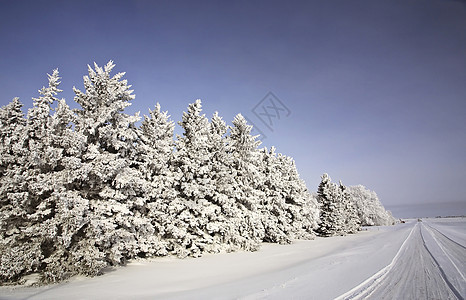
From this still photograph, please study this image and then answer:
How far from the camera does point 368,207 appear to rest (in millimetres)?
91875

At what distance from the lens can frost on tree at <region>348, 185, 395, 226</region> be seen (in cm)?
8938

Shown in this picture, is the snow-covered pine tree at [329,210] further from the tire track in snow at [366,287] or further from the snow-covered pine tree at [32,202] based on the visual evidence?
the snow-covered pine tree at [32,202]

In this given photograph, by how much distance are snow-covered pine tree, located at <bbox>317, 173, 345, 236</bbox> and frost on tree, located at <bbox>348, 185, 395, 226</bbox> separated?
170ft

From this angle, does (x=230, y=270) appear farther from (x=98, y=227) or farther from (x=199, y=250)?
(x=98, y=227)

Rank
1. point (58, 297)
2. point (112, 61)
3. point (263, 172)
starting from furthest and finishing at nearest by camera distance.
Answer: point (263, 172)
point (112, 61)
point (58, 297)

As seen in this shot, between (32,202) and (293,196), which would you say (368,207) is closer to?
(293,196)

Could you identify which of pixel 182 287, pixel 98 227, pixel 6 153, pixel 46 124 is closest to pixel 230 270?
pixel 182 287

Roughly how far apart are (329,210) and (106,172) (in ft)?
134

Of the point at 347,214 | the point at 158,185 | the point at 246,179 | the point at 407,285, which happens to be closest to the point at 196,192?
the point at 158,185

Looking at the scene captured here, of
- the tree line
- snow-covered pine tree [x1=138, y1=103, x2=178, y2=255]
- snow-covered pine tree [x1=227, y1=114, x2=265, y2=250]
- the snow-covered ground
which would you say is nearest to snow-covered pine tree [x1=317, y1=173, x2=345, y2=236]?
snow-covered pine tree [x1=227, y1=114, x2=265, y2=250]

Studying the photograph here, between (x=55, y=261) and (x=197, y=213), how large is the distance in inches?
407

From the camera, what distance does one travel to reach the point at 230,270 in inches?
532

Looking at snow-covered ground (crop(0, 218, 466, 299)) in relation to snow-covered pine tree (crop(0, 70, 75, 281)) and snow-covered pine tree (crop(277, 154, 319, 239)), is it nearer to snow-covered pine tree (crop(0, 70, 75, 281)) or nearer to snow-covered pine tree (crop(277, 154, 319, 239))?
snow-covered pine tree (crop(0, 70, 75, 281))

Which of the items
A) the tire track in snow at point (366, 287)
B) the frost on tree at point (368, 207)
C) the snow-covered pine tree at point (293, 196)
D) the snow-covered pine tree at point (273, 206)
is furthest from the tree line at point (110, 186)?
the frost on tree at point (368, 207)
